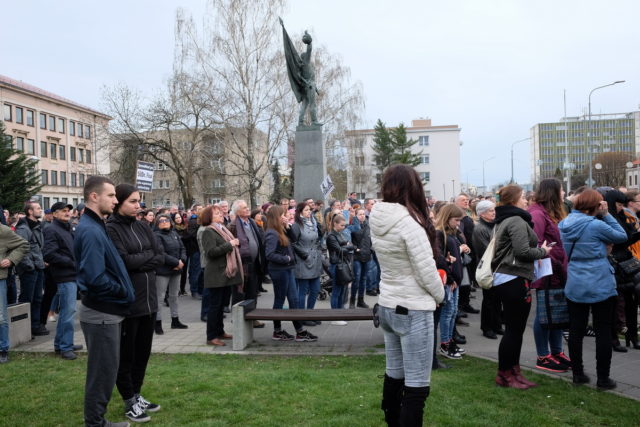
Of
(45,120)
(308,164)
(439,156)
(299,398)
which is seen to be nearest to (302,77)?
(308,164)

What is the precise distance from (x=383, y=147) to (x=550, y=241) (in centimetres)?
6727

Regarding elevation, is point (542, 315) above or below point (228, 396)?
above

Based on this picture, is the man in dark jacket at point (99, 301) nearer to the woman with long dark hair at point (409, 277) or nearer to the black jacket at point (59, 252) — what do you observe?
the woman with long dark hair at point (409, 277)

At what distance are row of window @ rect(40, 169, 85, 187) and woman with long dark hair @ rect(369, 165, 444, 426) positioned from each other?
7772 centimetres

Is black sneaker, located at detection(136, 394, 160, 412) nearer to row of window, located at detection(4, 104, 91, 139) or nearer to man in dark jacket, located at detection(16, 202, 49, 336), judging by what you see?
man in dark jacket, located at detection(16, 202, 49, 336)

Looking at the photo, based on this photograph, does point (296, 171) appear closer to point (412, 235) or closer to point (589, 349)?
point (589, 349)

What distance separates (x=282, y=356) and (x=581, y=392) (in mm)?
3584

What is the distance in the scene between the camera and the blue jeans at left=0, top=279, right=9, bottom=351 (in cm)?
659

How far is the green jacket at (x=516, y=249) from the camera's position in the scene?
4.91 meters

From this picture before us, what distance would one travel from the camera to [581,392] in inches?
202

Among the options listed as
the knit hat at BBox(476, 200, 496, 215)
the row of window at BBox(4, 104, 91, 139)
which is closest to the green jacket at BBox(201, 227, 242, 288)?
the knit hat at BBox(476, 200, 496, 215)

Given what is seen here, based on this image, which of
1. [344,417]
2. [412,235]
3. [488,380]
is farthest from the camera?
[488,380]

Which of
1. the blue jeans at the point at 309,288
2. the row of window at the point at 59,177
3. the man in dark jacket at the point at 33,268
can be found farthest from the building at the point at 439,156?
the man in dark jacket at the point at 33,268

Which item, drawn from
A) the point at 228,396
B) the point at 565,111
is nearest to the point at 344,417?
the point at 228,396
